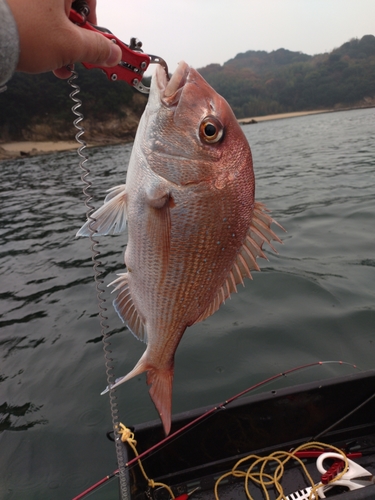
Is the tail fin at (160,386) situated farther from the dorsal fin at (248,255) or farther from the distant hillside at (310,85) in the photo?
the distant hillside at (310,85)

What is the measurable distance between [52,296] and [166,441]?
404 centimetres

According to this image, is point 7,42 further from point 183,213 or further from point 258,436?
point 258,436

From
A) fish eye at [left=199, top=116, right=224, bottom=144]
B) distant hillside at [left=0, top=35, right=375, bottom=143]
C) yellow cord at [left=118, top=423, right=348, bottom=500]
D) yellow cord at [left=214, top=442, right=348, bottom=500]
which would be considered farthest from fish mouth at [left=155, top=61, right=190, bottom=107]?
distant hillside at [left=0, top=35, right=375, bottom=143]

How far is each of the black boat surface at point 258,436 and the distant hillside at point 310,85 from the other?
375 feet

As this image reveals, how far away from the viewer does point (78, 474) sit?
9.86ft

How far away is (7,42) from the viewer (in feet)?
3.77

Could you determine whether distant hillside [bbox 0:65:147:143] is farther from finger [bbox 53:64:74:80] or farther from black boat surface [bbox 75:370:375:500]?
finger [bbox 53:64:74:80]

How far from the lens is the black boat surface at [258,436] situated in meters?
2.78

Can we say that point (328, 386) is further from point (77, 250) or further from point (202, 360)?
point (77, 250)

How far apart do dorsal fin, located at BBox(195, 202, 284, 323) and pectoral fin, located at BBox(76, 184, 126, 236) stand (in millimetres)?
580

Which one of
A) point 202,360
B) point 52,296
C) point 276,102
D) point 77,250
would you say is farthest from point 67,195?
point 276,102

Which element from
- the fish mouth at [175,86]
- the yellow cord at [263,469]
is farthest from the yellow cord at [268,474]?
the fish mouth at [175,86]

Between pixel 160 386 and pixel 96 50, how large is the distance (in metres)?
1.49

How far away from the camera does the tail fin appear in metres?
1.70
